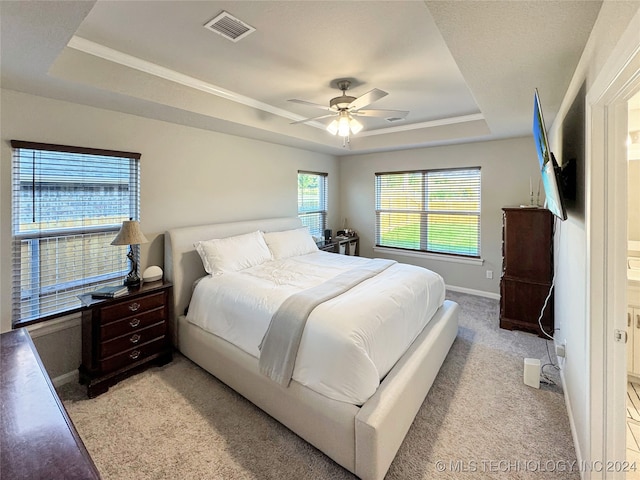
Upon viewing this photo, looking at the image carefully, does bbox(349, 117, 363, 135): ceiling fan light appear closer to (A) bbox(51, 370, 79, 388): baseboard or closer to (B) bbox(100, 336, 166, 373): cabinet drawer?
(B) bbox(100, 336, 166, 373): cabinet drawer

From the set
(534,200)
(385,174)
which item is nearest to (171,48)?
(385,174)

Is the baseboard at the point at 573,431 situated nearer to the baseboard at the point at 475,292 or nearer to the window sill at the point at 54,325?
the baseboard at the point at 475,292

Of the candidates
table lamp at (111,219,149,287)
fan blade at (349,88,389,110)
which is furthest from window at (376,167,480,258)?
table lamp at (111,219,149,287)

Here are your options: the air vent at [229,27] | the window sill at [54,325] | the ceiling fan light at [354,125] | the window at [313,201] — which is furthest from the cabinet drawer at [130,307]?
the window at [313,201]

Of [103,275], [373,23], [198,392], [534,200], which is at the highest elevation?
[373,23]

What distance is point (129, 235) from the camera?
268 centimetres

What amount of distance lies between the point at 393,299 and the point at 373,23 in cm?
194

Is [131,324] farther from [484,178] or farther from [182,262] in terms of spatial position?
[484,178]

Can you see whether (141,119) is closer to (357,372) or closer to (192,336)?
(192,336)

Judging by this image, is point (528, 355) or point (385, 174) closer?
point (528, 355)

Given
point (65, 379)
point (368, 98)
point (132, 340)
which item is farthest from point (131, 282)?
point (368, 98)

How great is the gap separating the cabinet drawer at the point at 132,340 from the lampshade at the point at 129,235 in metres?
0.80

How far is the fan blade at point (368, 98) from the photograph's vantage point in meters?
2.33

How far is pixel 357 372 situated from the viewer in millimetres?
1727
